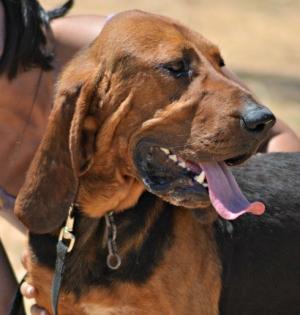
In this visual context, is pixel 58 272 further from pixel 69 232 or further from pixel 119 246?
pixel 119 246

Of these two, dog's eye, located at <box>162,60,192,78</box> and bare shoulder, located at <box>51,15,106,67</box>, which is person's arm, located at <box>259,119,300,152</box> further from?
dog's eye, located at <box>162,60,192,78</box>

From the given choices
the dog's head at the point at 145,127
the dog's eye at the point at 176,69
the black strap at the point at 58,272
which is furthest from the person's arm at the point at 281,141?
the black strap at the point at 58,272

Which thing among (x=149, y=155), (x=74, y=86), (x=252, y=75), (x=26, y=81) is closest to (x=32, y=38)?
(x=26, y=81)

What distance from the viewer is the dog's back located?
163 inches

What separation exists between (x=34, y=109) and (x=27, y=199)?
3.06ft

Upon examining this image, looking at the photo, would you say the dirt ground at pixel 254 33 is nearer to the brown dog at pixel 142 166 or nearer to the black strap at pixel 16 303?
the black strap at pixel 16 303

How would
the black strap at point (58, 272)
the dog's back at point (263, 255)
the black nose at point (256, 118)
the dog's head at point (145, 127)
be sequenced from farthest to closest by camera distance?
the dog's back at point (263, 255), the black strap at point (58, 272), the dog's head at point (145, 127), the black nose at point (256, 118)

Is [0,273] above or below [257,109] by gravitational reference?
below

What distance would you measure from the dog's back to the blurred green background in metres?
4.02

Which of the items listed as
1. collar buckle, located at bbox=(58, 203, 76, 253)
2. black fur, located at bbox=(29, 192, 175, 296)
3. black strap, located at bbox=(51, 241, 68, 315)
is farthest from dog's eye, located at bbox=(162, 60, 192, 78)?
black strap, located at bbox=(51, 241, 68, 315)

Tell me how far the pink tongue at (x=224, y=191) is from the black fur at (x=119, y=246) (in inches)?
15.7

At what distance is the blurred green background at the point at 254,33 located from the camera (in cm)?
937

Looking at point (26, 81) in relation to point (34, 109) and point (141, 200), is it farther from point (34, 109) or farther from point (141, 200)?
point (141, 200)

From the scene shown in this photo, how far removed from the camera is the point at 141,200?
4.06 meters
